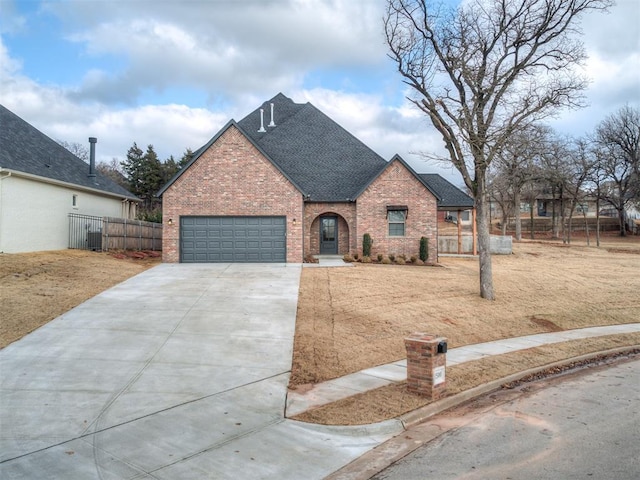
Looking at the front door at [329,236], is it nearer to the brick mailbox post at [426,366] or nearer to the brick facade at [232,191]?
the brick facade at [232,191]

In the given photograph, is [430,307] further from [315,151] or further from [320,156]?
[315,151]

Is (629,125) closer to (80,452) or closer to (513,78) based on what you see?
(513,78)

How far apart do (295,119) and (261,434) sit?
27020 millimetres

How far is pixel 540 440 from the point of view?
6.30m

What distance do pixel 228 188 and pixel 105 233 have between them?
6.32 m

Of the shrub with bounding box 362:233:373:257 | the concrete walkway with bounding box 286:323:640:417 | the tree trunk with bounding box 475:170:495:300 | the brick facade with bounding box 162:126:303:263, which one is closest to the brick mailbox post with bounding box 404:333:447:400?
the concrete walkway with bounding box 286:323:640:417

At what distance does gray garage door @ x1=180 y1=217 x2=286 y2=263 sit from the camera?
22.2 meters

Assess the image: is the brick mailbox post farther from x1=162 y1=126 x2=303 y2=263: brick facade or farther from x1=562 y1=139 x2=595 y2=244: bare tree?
x1=562 y1=139 x2=595 y2=244: bare tree

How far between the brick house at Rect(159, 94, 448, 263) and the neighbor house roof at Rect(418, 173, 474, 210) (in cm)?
250

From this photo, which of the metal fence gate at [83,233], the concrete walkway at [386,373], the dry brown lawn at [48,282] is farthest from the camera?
the metal fence gate at [83,233]

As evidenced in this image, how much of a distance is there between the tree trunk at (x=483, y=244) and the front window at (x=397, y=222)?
23.4 feet

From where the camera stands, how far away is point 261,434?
6.39m

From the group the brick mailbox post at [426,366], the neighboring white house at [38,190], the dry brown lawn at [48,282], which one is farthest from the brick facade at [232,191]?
the brick mailbox post at [426,366]

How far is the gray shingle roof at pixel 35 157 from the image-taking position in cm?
1995
